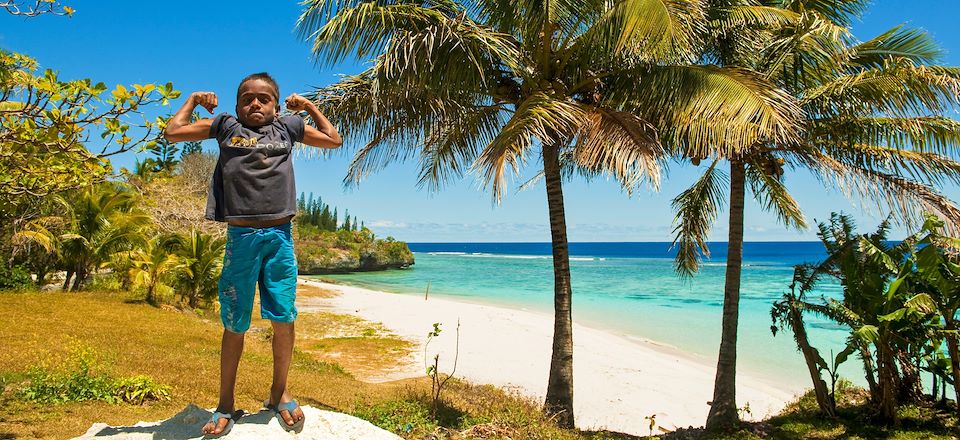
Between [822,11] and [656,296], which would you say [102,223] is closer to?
[822,11]

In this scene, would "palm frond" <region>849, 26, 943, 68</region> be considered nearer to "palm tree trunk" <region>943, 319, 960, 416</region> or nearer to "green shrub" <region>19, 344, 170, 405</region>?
"palm tree trunk" <region>943, 319, 960, 416</region>

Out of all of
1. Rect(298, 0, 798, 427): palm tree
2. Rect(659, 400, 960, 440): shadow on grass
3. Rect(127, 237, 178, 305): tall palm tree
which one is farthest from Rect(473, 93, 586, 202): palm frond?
Rect(127, 237, 178, 305): tall palm tree

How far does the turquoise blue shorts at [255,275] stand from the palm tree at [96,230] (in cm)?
1417

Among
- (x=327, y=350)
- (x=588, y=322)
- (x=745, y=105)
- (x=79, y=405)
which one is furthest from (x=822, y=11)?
(x=588, y=322)

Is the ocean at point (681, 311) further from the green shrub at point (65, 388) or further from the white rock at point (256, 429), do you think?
the green shrub at point (65, 388)

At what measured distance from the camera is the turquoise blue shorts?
12.0ft

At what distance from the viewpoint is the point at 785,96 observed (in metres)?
7.01

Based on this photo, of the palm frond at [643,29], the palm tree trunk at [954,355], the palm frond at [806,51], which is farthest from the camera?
the palm tree trunk at [954,355]

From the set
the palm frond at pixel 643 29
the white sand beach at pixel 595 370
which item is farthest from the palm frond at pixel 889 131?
the white sand beach at pixel 595 370

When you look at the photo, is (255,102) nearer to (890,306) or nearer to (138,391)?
(138,391)

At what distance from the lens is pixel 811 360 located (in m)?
9.52

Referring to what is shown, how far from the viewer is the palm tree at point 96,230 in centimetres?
1550

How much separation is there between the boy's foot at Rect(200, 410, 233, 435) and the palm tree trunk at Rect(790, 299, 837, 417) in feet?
27.8

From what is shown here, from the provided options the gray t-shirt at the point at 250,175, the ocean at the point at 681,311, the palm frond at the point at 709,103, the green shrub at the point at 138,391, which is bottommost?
the ocean at the point at 681,311
